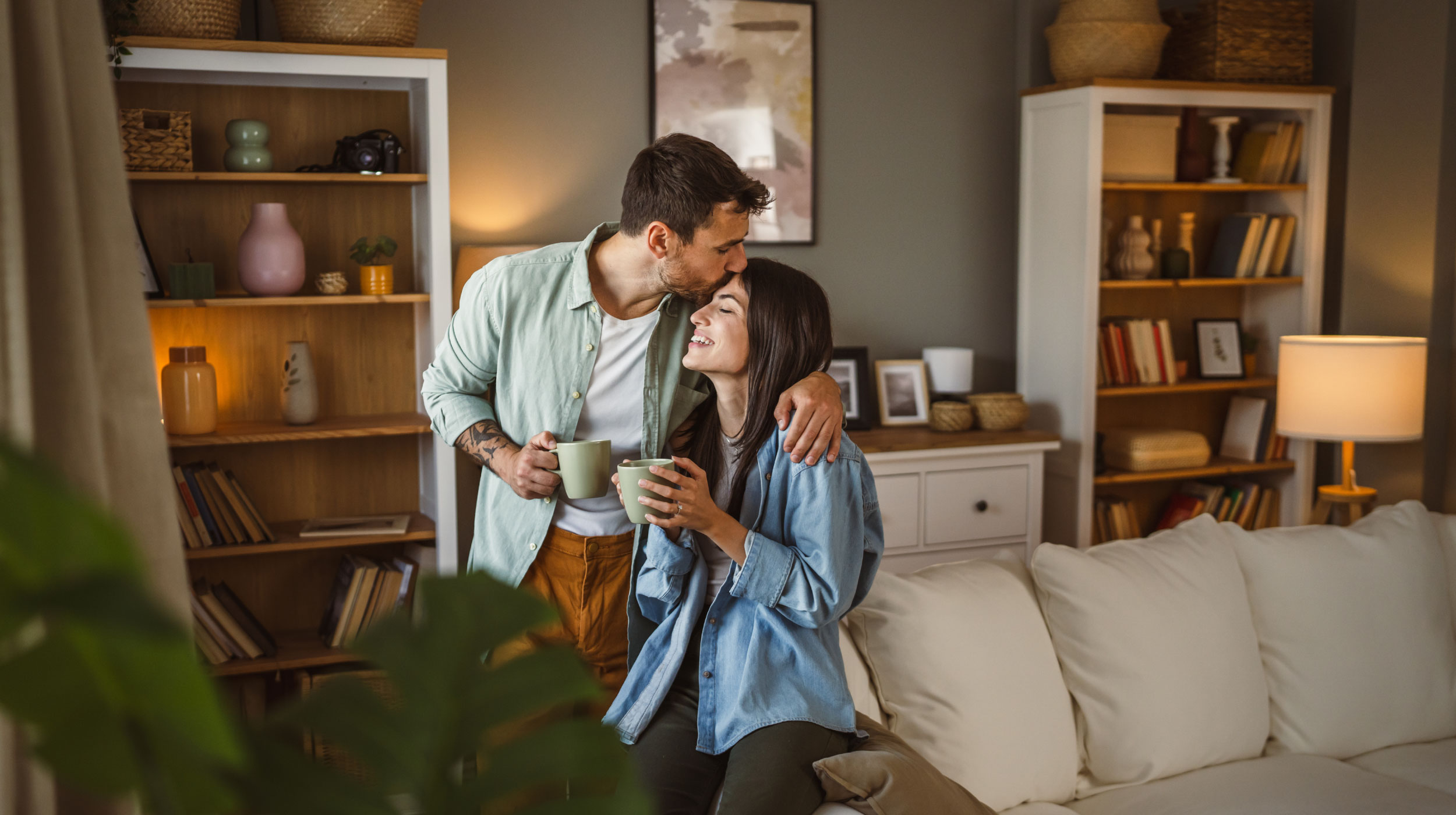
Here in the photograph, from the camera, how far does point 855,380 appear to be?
12.3 feet

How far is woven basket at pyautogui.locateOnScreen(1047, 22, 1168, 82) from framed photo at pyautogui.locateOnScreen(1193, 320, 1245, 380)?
103 centimetres

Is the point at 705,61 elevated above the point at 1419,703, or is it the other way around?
the point at 705,61

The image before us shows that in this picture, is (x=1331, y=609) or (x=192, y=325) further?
(x=192, y=325)

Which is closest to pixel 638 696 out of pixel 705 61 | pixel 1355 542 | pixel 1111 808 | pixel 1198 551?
pixel 1111 808

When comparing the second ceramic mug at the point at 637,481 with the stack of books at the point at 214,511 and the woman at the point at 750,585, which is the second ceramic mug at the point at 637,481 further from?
the stack of books at the point at 214,511

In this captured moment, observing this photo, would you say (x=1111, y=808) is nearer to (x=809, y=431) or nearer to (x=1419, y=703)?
(x=1419, y=703)

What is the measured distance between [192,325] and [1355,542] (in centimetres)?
299

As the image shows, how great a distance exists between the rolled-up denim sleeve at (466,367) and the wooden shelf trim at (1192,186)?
2606 millimetres

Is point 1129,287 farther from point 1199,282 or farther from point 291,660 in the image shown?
point 291,660

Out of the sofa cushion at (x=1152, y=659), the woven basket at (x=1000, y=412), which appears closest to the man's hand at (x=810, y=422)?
the sofa cushion at (x=1152, y=659)

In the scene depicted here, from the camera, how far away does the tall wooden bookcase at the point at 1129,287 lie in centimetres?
373

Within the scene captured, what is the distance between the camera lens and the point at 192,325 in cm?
302

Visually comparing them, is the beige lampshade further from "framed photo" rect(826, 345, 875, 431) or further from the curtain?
the curtain

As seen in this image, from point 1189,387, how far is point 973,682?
99.6 inches
